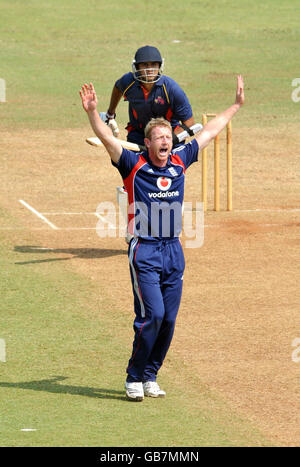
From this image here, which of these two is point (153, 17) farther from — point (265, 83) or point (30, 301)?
point (30, 301)

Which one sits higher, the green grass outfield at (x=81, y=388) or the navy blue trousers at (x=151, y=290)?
the navy blue trousers at (x=151, y=290)

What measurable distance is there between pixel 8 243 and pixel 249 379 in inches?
235

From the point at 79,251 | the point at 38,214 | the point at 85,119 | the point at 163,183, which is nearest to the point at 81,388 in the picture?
the point at 163,183

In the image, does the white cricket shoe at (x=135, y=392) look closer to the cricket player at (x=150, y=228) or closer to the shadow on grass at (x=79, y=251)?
the cricket player at (x=150, y=228)

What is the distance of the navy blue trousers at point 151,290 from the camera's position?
326 inches

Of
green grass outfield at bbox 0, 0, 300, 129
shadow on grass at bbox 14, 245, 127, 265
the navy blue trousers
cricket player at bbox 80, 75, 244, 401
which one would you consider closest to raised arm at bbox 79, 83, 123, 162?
cricket player at bbox 80, 75, 244, 401

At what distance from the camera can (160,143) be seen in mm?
8211

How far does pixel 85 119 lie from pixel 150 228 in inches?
622

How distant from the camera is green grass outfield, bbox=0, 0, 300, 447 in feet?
25.7

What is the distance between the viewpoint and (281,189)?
1827 cm

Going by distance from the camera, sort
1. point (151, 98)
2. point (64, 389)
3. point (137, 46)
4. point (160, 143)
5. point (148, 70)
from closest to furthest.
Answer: point (160, 143)
point (64, 389)
point (148, 70)
point (151, 98)
point (137, 46)

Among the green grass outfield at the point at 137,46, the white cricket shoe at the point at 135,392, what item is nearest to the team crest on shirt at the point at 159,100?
the white cricket shoe at the point at 135,392

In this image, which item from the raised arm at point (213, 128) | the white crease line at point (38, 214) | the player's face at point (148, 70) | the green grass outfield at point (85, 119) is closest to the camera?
the green grass outfield at point (85, 119)

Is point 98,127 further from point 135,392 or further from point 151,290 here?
point 135,392
